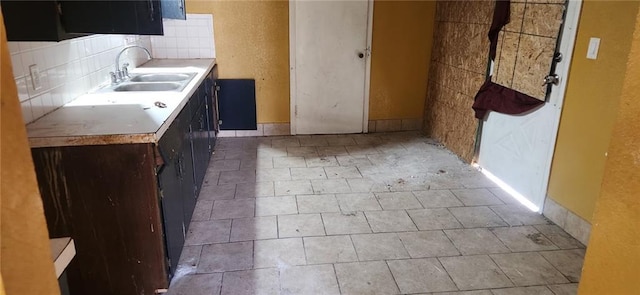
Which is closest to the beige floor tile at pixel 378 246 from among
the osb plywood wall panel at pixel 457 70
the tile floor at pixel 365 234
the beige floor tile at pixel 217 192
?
the tile floor at pixel 365 234

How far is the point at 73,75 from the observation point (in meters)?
2.61

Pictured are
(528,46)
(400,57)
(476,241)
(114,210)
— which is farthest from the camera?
(400,57)

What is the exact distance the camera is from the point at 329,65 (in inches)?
190

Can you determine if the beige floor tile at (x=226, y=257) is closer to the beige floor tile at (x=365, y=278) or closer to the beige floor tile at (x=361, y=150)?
the beige floor tile at (x=365, y=278)

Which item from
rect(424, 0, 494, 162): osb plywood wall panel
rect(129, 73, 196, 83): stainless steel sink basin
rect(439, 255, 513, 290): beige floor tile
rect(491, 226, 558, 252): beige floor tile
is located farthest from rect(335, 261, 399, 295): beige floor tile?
rect(424, 0, 494, 162): osb plywood wall panel

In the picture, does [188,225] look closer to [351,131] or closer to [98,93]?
[98,93]

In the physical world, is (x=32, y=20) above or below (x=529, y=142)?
above

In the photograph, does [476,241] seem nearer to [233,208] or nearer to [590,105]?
[590,105]

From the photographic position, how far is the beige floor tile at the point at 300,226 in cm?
286

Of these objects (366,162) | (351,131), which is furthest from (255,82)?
(366,162)

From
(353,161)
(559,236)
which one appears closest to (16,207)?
(559,236)

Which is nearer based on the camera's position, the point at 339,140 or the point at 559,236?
the point at 559,236

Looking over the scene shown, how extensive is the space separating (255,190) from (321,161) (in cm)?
90

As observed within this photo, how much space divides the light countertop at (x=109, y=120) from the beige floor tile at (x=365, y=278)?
1.24 metres
